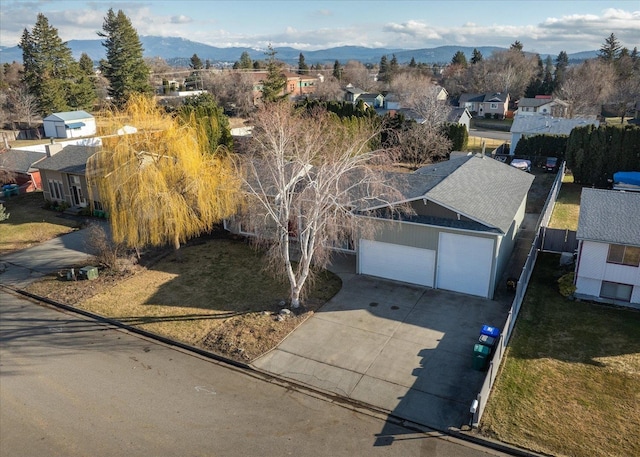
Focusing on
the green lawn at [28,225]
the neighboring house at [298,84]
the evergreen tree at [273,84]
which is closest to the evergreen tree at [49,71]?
the evergreen tree at [273,84]

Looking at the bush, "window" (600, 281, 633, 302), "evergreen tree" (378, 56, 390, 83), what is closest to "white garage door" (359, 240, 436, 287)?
the bush

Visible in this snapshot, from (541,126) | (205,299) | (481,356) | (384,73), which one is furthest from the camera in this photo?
(384,73)

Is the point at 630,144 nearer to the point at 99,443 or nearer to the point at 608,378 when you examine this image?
the point at 608,378

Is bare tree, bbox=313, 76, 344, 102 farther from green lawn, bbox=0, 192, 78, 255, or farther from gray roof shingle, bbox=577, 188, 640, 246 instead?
gray roof shingle, bbox=577, 188, 640, 246

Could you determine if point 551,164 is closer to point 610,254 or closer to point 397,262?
point 610,254

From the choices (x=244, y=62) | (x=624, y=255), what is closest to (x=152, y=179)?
(x=624, y=255)

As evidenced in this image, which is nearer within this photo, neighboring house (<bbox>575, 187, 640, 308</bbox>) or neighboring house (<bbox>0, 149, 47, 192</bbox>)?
neighboring house (<bbox>575, 187, 640, 308</bbox>)

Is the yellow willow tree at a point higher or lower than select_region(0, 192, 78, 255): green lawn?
higher
